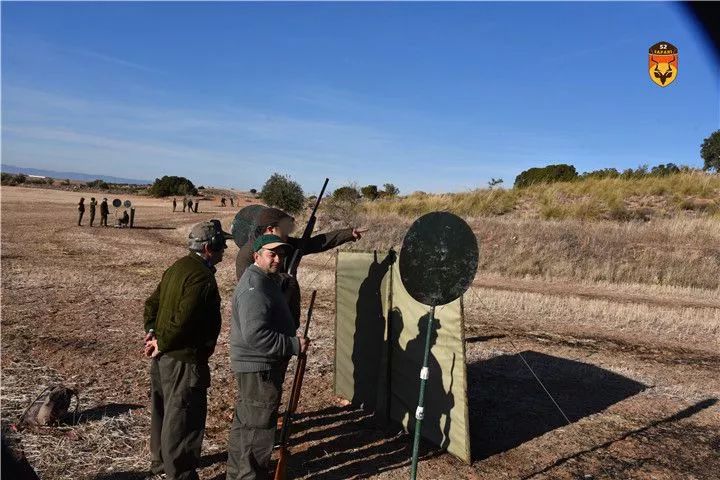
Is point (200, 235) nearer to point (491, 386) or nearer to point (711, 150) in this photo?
point (491, 386)

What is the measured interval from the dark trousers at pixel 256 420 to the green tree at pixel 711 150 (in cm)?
4065

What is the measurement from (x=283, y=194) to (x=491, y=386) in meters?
35.0

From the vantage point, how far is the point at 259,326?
162 inches

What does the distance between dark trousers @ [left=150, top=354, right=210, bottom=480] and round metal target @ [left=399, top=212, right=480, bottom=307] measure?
1.86 metres

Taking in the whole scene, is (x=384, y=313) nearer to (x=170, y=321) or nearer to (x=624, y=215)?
(x=170, y=321)

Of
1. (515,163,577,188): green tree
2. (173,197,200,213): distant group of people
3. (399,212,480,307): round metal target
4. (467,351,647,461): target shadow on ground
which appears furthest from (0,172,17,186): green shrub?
(399,212,480,307): round metal target

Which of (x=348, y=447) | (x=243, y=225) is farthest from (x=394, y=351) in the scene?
(x=243, y=225)

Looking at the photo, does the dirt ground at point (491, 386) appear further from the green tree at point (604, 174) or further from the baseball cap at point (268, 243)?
the green tree at point (604, 174)

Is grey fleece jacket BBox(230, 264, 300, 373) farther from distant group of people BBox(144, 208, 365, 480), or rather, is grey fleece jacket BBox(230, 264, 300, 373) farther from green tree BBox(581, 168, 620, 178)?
green tree BBox(581, 168, 620, 178)

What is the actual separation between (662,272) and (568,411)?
11.4 metres

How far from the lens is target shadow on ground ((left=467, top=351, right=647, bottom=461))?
6.29 m

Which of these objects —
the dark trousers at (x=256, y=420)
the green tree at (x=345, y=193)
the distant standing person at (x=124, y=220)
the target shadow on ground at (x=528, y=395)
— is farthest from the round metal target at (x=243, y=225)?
the distant standing person at (x=124, y=220)

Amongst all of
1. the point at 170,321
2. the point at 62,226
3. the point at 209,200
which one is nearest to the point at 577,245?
the point at 170,321

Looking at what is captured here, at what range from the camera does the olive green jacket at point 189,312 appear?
442cm
